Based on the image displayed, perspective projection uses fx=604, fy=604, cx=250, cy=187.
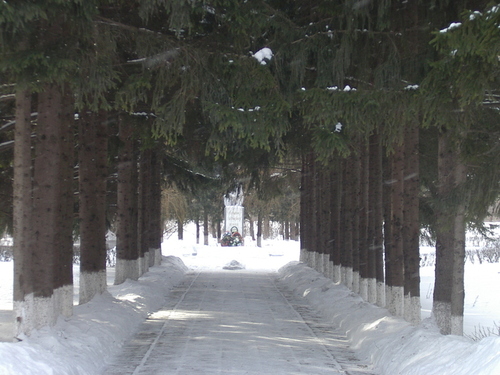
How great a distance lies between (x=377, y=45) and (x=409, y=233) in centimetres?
388

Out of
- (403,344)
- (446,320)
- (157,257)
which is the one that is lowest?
(157,257)

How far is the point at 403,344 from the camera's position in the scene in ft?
31.2

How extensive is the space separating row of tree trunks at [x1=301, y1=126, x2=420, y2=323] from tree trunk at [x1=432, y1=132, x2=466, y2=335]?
38.9 inches

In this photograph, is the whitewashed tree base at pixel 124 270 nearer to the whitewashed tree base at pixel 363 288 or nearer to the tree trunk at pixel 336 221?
the tree trunk at pixel 336 221

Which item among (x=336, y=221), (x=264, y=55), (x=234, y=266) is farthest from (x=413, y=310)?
(x=234, y=266)

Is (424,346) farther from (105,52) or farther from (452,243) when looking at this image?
(105,52)

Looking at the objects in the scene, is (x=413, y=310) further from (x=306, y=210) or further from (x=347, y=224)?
(x=306, y=210)

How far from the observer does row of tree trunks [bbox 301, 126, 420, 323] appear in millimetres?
12484

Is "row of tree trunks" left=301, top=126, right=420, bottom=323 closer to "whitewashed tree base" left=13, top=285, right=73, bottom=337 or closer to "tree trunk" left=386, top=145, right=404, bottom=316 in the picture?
"tree trunk" left=386, top=145, right=404, bottom=316

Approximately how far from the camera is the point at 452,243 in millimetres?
11172

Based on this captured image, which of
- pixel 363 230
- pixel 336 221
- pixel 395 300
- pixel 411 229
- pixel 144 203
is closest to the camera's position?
pixel 411 229

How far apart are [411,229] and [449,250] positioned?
4.50ft

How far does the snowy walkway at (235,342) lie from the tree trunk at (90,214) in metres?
1.68

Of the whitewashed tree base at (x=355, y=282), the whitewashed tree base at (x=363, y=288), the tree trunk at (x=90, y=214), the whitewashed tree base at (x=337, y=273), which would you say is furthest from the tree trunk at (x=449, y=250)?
the whitewashed tree base at (x=337, y=273)
